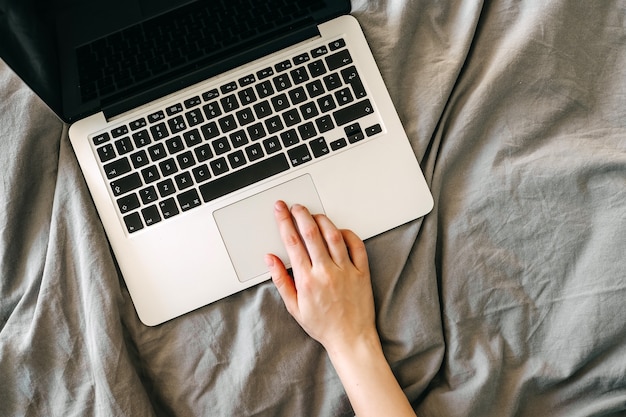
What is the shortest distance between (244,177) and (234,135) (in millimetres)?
52

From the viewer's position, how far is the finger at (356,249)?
2.33 ft

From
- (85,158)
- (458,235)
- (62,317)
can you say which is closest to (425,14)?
(458,235)

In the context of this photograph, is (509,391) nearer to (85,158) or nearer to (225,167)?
(225,167)

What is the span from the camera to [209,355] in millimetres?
720

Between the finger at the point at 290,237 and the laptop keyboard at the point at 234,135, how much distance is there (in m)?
0.04

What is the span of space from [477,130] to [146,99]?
396mm

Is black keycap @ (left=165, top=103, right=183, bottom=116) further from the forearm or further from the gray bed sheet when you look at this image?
the forearm

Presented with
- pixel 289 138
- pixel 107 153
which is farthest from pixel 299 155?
pixel 107 153

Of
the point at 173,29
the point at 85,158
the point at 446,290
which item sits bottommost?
the point at 446,290

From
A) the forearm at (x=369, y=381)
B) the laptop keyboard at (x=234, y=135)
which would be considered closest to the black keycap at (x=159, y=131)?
the laptop keyboard at (x=234, y=135)

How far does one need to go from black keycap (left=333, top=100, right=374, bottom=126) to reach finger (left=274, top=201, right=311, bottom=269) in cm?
12

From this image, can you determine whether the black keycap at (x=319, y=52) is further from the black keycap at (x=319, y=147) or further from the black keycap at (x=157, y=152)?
the black keycap at (x=157, y=152)

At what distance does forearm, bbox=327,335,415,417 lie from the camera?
68 cm

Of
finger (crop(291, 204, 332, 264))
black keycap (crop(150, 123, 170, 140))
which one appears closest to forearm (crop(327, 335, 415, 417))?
finger (crop(291, 204, 332, 264))
